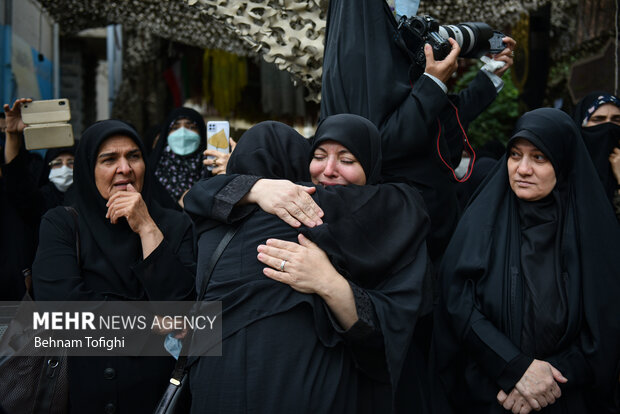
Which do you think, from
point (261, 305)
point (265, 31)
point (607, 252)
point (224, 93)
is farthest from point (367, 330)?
point (224, 93)

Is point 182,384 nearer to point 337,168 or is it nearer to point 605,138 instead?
point 337,168

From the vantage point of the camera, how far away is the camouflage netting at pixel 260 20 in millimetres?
2893

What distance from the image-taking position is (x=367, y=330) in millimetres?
1431

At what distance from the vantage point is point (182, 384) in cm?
168

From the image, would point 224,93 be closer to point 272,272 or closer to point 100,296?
point 100,296

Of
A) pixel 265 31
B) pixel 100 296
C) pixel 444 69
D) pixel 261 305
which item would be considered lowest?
pixel 100 296

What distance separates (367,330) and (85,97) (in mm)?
9652

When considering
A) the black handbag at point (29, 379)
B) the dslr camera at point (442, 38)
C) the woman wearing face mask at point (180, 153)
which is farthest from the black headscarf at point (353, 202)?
the woman wearing face mask at point (180, 153)

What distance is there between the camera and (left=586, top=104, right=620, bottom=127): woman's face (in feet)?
9.88

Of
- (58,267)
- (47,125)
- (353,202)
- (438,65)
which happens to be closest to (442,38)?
(438,65)

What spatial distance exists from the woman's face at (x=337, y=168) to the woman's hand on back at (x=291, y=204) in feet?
0.51

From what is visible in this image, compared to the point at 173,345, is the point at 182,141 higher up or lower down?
higher up

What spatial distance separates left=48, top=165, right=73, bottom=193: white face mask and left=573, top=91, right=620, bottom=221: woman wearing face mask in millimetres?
2981

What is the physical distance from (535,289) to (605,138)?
150cm
